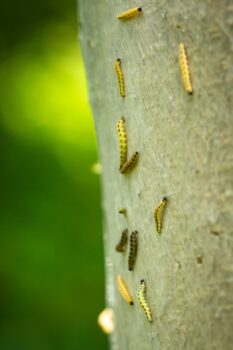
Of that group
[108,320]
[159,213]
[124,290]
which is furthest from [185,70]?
[108,320]

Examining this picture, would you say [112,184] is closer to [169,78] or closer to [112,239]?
[112,239]

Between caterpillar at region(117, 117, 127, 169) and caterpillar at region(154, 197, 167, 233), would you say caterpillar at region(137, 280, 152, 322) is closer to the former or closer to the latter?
caterpillar at region(154, 197, 167, 233)

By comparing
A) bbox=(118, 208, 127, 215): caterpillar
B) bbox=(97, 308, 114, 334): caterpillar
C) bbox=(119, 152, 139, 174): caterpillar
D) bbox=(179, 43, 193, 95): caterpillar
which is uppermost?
bbox=(179, 43, 193, 95): caterpillar

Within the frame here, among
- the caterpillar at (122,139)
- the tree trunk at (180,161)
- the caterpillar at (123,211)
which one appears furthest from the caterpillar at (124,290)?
the caterpillar at (122,139)

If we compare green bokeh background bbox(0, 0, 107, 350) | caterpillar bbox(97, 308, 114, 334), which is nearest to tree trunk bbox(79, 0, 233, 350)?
caterpillar bbox(97, 308, 114, 334)

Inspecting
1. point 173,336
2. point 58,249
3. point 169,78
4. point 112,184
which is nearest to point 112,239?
point 112,184
